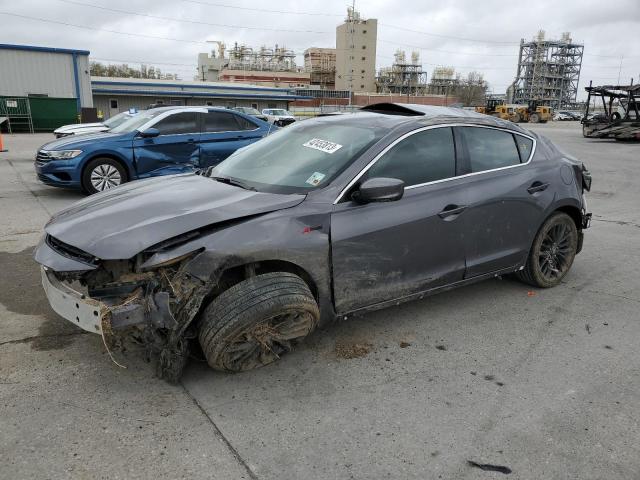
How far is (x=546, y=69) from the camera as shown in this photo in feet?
407

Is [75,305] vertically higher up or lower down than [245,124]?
lower down

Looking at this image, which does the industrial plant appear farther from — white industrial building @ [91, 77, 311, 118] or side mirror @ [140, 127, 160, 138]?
side mirror @ [140, 127, 160, 138]

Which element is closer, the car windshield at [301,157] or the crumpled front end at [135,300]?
the crumpled front end at [135,300]

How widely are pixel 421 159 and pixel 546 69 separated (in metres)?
139

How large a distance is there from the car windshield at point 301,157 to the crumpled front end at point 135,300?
0.95 meters

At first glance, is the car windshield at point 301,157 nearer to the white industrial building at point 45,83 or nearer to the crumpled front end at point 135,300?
the crumpled front end at point 135,300

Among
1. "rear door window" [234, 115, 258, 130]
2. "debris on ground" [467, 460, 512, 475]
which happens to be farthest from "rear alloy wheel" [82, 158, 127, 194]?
"debris on ground" [467, 460, 512, 475]

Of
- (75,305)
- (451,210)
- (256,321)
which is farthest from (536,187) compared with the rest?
(75,305)

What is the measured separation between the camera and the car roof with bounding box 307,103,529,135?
150 inches

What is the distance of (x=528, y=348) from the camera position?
11.6 ft

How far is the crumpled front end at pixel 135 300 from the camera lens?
265 centimetres

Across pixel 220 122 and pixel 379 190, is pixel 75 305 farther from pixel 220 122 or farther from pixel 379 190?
pixel 220 122

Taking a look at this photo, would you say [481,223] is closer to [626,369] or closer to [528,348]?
[528,348]

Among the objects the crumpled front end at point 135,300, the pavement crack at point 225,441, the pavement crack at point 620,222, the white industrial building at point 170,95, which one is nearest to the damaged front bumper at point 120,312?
the crumpled front end at point 135,300
